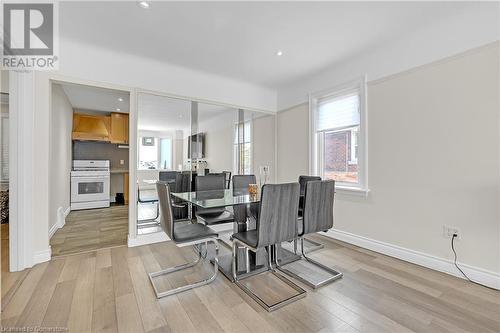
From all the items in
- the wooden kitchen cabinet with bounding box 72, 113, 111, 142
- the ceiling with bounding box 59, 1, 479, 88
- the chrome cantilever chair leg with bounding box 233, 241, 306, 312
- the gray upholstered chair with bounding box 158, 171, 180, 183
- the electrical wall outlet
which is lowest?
the chrome cantilever chair leg with bounding box 233, 241, 306, 312

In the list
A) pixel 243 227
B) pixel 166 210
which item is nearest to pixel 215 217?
pixel 243 227

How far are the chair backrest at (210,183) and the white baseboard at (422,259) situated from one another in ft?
6.30

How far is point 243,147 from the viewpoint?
14.8 feet

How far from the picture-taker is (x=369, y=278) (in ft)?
7.33

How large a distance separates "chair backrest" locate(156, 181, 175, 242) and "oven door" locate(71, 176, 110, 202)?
415cm

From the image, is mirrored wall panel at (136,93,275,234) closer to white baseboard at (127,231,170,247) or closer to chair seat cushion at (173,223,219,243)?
white baseboard at (127,231,170,247)

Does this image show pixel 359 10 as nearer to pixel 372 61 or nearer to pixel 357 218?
pixel 372 61

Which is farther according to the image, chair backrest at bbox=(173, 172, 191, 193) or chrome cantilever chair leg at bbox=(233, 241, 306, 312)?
chair backrest at bbox=(173, 172, 191, 193)

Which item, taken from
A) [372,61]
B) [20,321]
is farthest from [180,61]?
[20,321]

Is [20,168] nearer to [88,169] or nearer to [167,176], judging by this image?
[167,176]

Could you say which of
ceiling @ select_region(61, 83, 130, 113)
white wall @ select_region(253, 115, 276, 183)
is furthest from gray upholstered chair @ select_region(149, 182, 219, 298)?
ceiling @ select_region(61, 83, 130, 113)

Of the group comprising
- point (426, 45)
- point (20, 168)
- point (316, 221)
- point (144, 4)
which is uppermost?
point (144, 4)

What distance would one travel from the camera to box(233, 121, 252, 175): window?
4391mm

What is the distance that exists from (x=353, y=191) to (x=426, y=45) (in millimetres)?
1907
